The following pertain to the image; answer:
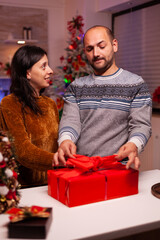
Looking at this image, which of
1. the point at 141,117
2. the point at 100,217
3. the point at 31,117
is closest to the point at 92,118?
→ the point at 141,117

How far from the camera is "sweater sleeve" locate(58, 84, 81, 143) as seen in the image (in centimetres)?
163

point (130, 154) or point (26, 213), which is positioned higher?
point (130, 154)

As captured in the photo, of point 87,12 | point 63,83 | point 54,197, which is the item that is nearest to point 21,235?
point 54,197

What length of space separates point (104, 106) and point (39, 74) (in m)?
0.69

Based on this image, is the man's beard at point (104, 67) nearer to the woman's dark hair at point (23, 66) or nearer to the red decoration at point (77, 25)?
the woman's dark hair at point (23, 66)

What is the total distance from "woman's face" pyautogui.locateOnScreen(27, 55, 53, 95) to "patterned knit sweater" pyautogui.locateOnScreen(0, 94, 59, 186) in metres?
0.13

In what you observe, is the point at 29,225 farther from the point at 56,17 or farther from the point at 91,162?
the point at 56,17

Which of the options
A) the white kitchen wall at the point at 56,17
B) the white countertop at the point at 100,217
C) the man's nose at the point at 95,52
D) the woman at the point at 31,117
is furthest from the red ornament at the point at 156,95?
the white countertop at the point at 100,217

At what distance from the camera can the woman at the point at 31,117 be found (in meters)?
1.88

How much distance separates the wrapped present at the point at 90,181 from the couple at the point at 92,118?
0.23 feet

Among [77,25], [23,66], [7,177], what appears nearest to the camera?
[7,177]

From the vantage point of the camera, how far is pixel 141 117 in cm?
158

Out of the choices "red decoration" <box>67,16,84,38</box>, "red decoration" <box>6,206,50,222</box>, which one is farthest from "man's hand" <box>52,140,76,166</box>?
"red decoration" <box>67,16,84,38</box>

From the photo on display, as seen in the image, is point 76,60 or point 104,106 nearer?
point 104,106
